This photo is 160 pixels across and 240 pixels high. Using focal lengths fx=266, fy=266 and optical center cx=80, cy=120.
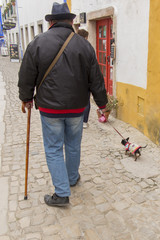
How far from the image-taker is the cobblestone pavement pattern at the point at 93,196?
95.8 inches

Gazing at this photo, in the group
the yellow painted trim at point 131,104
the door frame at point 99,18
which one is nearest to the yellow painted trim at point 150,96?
the yellow painted trim at point 131,104

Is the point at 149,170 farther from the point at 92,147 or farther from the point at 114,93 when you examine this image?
Answer: the point at 114,93

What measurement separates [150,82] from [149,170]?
1449mm

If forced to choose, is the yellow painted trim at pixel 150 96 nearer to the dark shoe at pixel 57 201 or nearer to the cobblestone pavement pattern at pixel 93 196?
the cobblestone pavement pattern at pixel 93 196

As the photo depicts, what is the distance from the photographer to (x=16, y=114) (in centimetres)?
635

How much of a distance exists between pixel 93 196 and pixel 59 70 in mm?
1475

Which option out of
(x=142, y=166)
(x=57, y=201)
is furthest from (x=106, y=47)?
(x=57, y=201)

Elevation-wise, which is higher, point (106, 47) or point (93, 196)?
point (106, 47)

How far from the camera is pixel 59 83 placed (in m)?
2.39

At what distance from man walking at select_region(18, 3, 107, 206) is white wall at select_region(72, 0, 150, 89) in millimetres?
2069

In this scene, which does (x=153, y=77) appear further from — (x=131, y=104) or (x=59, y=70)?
(x=59, y=70)

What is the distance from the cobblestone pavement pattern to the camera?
7.98 ft

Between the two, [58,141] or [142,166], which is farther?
[142,166]

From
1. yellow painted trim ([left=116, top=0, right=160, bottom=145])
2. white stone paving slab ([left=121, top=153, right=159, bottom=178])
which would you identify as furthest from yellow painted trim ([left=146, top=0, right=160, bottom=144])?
white stone paving slab ([left=121, top=153, right=159, bottom=178])
